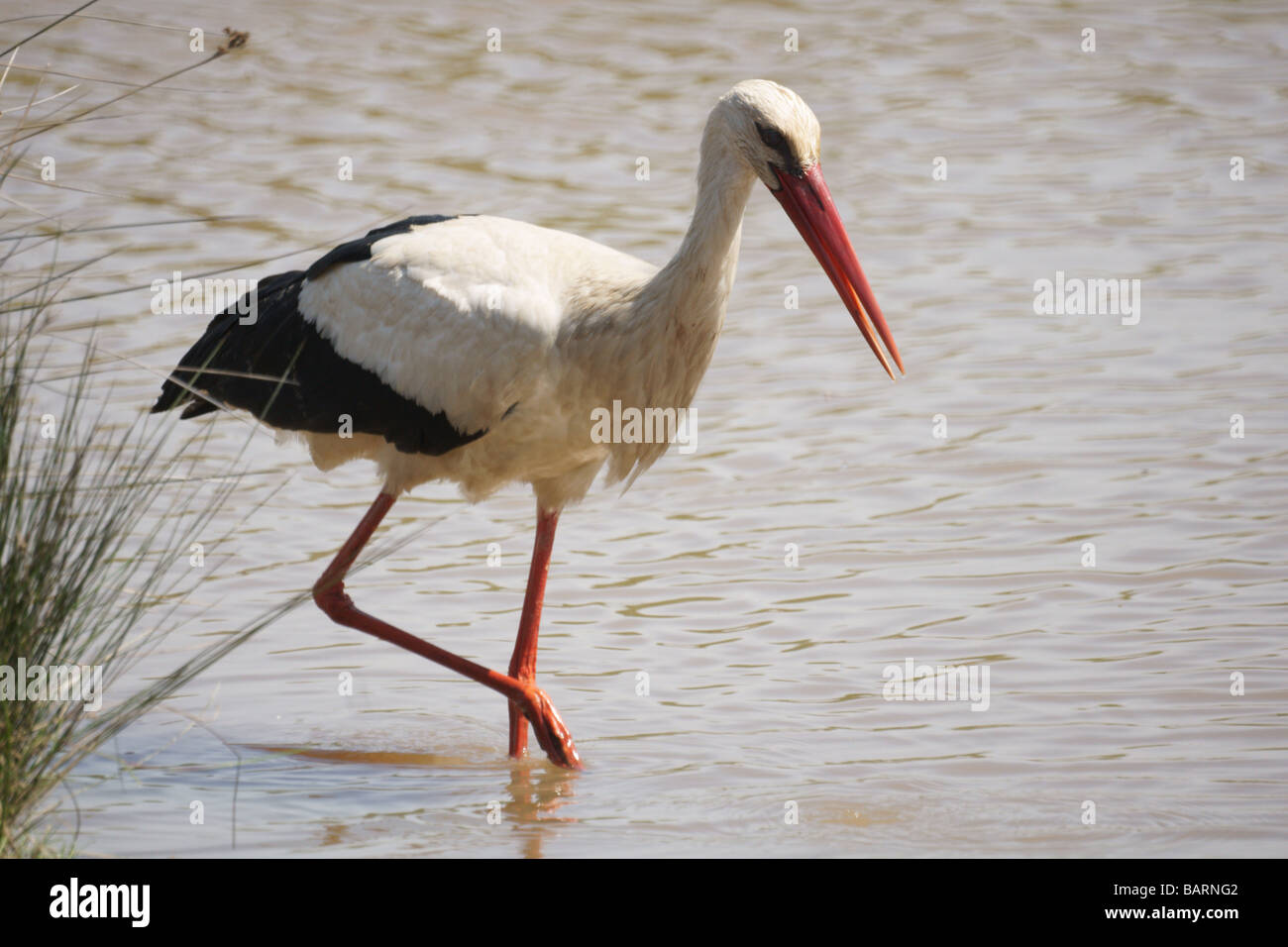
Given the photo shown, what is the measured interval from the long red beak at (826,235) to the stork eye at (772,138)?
82 mm

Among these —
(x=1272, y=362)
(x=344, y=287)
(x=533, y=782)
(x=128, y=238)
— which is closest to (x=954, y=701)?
(x=533, y=782)

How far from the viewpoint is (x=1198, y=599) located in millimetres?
7062

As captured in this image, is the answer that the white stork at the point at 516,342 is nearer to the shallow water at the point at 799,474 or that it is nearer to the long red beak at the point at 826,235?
the long red beak at the point at 826,235

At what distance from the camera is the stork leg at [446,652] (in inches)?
236

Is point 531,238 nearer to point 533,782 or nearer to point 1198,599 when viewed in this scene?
point 533,782

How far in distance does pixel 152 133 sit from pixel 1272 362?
812 centimetres

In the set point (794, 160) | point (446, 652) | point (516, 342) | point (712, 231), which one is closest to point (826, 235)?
point (794, 160)

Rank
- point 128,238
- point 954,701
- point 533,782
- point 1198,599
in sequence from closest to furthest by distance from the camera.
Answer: point 533,782
point 954,701
point 1198,599
point 128,238

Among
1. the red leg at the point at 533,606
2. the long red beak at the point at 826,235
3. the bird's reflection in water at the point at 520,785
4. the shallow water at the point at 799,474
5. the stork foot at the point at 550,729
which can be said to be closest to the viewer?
the bird's reflection in water at the point at 520,785

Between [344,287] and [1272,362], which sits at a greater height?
[344,287]

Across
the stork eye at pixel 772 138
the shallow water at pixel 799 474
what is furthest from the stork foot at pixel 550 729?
the stork eye at pixel 772 138

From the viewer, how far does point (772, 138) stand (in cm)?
557

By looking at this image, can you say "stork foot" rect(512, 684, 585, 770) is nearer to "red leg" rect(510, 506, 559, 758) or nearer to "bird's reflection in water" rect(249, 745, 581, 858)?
"bird's reflection in water" rect(249, 745, 581, 858)

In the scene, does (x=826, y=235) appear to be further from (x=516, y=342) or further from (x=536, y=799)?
(x=536, y=799)
